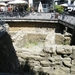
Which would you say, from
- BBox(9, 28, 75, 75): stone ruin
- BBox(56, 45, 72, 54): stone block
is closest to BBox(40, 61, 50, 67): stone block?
BBox(9, 28, 75, 75): stone ruin

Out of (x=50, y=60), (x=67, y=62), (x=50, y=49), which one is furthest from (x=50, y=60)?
(x=67, y=62)

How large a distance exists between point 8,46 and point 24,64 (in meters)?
3.08

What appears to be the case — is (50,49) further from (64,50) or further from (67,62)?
(67,62)

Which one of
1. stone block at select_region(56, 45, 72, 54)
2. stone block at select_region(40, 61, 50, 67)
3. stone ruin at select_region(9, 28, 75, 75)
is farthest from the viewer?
stone block at select_region(40, 61, 50, 67)

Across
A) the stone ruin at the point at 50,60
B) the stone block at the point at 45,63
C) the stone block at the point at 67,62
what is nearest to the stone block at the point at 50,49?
the stone ruin at the point at 50,60

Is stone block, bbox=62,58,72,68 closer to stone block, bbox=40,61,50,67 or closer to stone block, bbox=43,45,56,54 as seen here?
stone block, bbox=43,45,56,54

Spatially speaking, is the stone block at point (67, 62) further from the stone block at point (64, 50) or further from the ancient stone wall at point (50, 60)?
the stone block at point (64, 50)

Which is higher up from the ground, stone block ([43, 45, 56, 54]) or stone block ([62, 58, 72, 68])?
stone block ([43, 45, 56, 54])

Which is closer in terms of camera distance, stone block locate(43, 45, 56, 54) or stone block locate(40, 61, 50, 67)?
stone block locate(43, 45, 56, 54)

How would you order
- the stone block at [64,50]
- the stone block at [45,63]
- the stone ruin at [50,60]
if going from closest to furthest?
the stone block at [64,50]
the stone ruin at [50,60]
the stone block at [45,63]

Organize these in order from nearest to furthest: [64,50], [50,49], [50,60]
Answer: [64,50] → [50,49] → [50,60]

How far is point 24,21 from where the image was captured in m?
20.7

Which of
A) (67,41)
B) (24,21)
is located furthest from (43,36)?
(24,21)

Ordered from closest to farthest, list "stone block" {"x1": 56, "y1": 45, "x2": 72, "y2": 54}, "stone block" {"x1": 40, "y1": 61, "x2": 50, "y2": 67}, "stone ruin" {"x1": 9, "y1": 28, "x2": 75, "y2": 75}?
"stone block" {"x1": 56, "y1": 45, "x2": 72, "y2": 54}
"stone ruin" {"x1": 9, "y1": 28, "x2": 75, "y2": 75}
"stone block" {"x1": 40, "y1": 61, "x2": 50, "y2": 67}
